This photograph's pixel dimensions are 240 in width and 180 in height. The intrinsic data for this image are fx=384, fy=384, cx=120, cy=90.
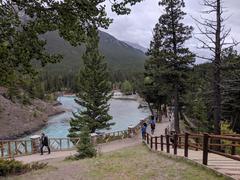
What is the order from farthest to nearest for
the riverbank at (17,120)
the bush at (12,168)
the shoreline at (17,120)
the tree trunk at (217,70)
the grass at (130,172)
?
the riverbank at (17,120) < the shoreline at (17,120) < the tree trunk at (217,70) < the bush at (12,168) < the grass at (130,172)

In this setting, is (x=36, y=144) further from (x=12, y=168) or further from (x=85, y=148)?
(x=12, y=168)

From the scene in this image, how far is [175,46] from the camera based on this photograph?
1272 inches

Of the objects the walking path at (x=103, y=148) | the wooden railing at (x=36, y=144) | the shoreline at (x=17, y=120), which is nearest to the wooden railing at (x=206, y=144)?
the walking path at (x=103, y=148)

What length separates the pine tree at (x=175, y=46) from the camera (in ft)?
104

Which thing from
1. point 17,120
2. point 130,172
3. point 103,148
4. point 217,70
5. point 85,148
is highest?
point 217,70

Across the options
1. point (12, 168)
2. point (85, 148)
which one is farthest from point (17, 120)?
point (12, 168)

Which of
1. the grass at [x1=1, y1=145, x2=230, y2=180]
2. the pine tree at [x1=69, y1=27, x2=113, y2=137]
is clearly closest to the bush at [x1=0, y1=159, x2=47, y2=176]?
the grass at [x1=1, y1=145, x2=230, y2=180]

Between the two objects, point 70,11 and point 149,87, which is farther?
point 149,87

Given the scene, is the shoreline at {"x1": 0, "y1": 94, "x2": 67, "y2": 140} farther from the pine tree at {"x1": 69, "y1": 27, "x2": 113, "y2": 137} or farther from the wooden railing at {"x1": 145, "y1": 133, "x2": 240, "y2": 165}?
the wooden railing at {"x1": 145, "y1": 133, "x2": 240, "y2": 165}

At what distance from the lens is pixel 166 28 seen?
3178 centimetres

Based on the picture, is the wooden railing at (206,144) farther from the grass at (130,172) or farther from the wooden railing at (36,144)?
the wooden railing at (36,144)

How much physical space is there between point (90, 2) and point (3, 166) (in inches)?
279

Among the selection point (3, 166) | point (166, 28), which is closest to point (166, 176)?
point (3, 166)

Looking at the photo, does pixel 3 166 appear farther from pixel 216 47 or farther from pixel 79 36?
pixel 216 47
